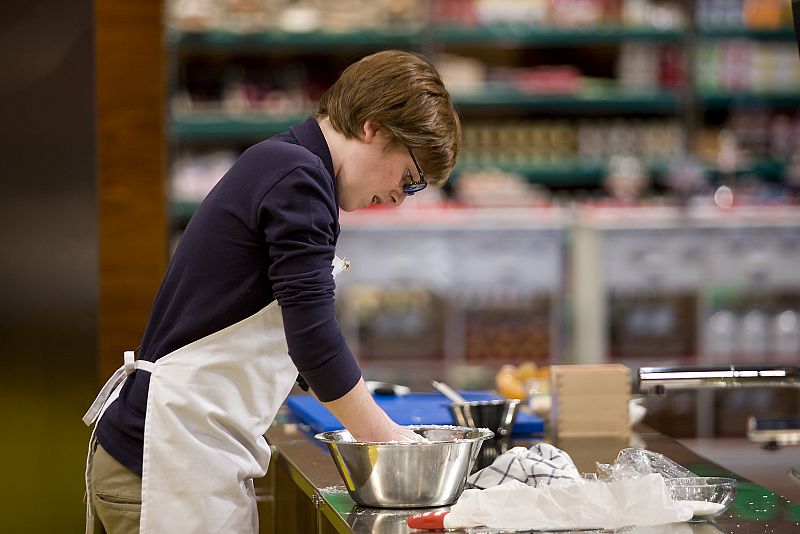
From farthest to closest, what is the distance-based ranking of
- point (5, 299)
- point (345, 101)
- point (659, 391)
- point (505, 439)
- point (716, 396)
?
point (716, 396), point (5, 299), point (505, 439), point (659, 391), point (345, 101)

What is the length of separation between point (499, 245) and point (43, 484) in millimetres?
3938

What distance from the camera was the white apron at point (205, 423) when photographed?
65.9 inches

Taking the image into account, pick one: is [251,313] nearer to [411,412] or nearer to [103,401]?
[103,401]

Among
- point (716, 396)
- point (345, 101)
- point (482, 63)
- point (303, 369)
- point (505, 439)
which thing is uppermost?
point (482, 63)

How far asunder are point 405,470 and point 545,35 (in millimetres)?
5345

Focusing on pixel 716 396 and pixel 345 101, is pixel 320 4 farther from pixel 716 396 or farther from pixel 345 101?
pixel 345 101

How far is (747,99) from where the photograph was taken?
683cm

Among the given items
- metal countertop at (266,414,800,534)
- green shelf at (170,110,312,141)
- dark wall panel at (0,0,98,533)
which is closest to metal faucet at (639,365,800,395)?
metal countertop at (266,414,800,534)

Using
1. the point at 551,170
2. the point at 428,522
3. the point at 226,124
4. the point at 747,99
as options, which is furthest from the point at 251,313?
the point at 747,99

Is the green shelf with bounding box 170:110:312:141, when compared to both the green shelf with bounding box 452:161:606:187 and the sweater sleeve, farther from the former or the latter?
the sweater sleeve

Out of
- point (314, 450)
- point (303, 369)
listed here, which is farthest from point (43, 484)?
point (303, 369)

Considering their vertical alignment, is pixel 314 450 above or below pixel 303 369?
below

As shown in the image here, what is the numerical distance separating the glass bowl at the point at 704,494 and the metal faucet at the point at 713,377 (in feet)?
1.26

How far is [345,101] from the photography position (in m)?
1.69
